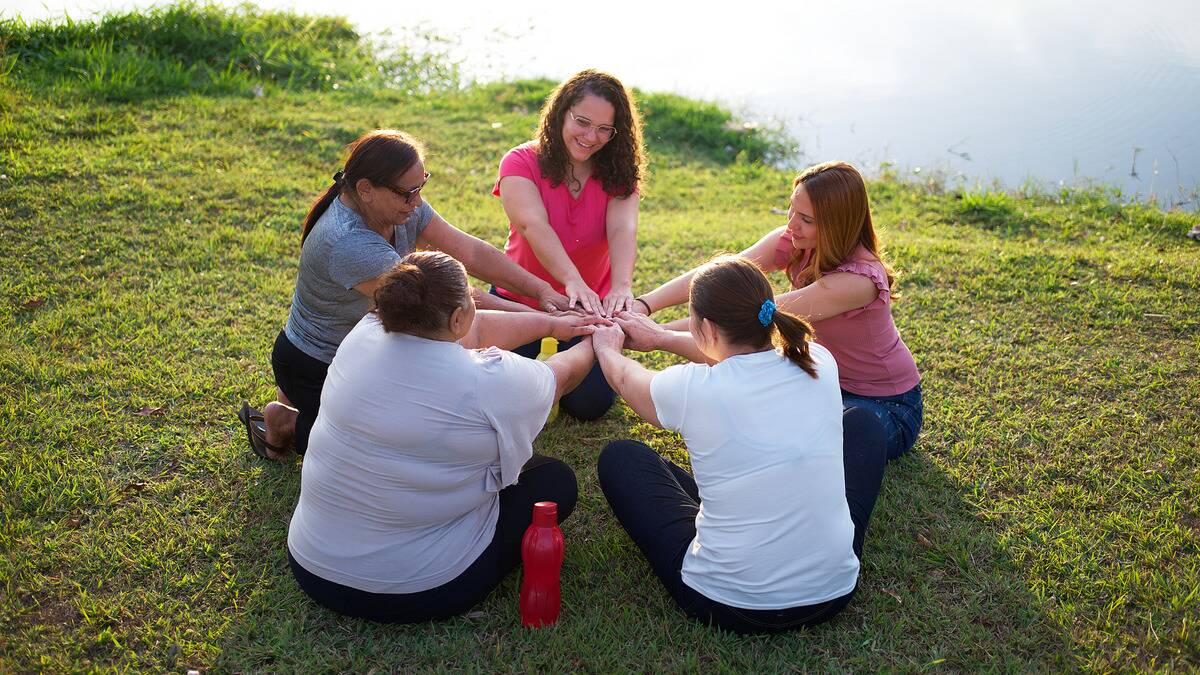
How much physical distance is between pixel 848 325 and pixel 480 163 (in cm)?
454

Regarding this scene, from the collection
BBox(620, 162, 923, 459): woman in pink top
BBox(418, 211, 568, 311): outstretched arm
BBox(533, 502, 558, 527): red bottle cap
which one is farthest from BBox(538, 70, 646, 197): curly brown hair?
BBox(533, 502, 558, 527): red bottle cap

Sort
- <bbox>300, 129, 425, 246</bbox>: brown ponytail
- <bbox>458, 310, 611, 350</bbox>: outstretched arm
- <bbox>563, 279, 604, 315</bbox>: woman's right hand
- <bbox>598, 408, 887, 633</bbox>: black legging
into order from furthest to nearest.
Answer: <bbox>563, 279, 604, 315</bbox>: woman's right hand, <bbox>458, 310, 611, 350</bbox>: outstretched arm, <bbox>300, 129, 425, 246</bbox>: brown ponytail, <bbox>598, 408, 887, 633</bbox>: black legging

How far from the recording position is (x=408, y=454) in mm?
2627

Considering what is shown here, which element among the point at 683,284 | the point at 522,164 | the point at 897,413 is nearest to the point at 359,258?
the point at 522,164

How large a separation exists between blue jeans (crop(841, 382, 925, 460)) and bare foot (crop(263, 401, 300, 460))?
2.29 m

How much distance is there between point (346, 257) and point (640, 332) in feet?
4.02

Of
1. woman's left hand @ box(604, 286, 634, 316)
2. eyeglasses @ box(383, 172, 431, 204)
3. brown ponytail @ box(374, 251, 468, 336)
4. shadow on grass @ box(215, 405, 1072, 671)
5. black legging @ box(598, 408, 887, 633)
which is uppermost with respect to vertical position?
eyeglasses @ box(383, 172, 431, 204)

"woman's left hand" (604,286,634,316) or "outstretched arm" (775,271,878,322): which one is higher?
"outstretched arm" (775,271,878,322)

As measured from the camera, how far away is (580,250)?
14.4 ft

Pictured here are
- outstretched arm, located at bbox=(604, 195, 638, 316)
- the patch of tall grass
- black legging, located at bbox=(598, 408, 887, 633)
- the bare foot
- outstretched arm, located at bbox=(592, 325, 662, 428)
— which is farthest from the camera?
the patch of tall grass

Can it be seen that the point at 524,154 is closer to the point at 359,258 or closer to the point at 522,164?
the point at 522,164

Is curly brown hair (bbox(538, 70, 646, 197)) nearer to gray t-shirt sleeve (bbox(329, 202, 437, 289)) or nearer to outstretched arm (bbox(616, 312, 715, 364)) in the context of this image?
outstretched arm (bbox(616, 312, 715, 364))

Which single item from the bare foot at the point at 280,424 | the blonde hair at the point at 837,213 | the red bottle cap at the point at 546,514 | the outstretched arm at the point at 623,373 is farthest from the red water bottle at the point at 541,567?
the blonde hair at the point at 837,213

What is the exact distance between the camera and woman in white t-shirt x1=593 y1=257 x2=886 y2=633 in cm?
264
